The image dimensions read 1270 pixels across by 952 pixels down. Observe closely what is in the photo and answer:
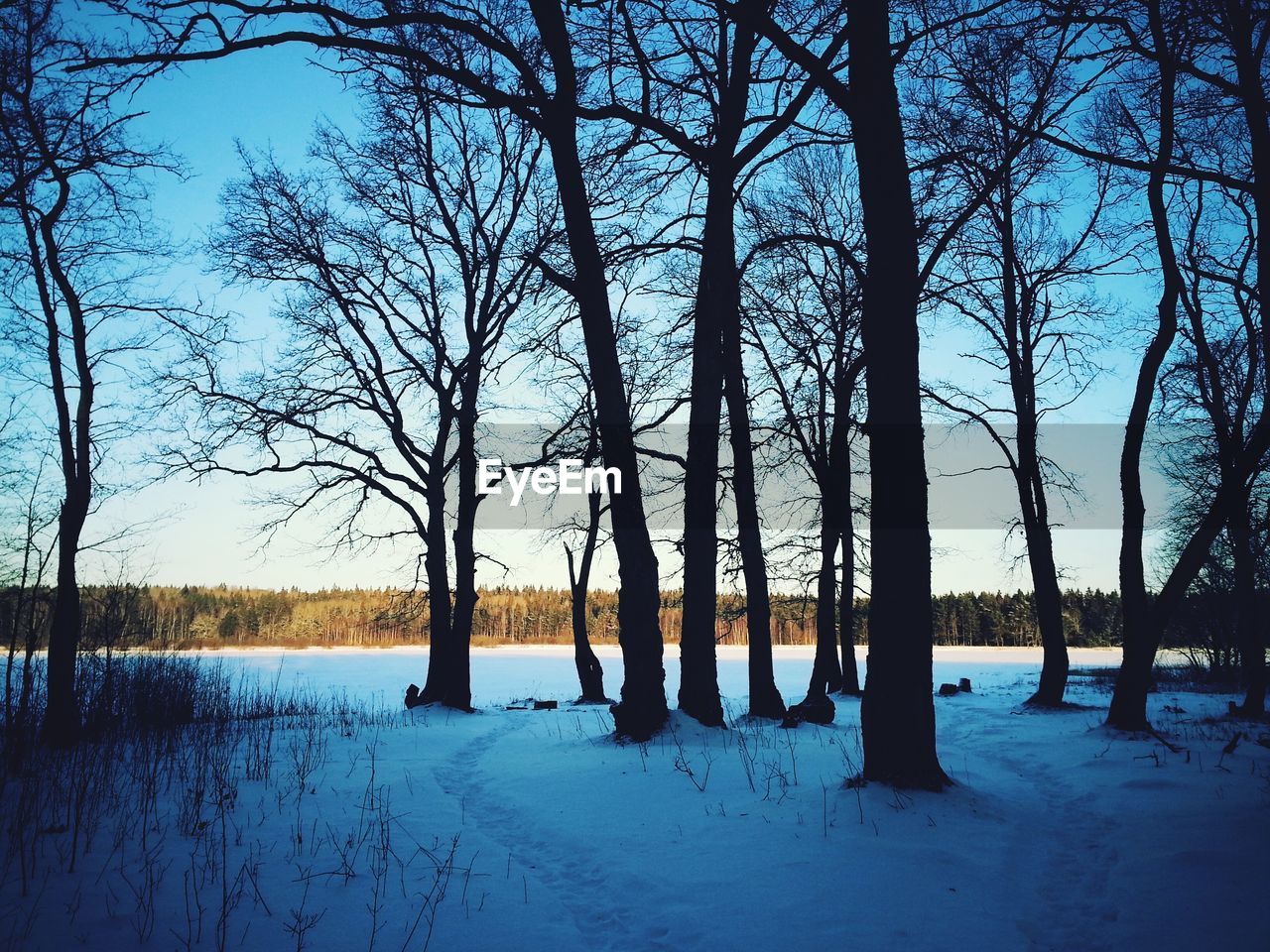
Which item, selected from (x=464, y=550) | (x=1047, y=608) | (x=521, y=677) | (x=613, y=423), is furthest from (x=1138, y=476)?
(x=521, y=677)

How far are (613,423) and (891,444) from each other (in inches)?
137

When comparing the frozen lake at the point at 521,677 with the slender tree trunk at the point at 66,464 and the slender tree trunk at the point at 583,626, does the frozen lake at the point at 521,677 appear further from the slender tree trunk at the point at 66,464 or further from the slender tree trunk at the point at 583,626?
the slender tree trunk at the point at 66,464

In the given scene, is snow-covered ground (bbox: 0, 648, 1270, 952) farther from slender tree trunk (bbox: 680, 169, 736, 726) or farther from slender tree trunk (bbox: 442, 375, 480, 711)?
slender tree trunk (bbox: 442, 375, 480, 711)

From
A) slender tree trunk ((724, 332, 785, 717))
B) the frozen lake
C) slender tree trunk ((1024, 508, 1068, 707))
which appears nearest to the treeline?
the frozen lake

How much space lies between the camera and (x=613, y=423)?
8.26 metres

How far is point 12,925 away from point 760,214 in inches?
473

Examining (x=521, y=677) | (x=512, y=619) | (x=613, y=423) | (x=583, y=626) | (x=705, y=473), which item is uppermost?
(x=613, y=423)

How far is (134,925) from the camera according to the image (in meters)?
3.37

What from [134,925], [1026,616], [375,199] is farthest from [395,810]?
[1026,616]

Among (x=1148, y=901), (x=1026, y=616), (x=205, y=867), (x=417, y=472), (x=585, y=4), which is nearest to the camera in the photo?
(x=1148, y=901)

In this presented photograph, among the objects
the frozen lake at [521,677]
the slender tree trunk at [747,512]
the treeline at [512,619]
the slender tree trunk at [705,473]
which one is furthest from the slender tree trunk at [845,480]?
the treeline at [512,619]

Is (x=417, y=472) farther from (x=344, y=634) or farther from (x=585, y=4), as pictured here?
(x=344, y=634)

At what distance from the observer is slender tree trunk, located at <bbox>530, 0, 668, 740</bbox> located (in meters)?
8.10

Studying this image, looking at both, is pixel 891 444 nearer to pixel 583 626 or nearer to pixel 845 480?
pixel 845 480
